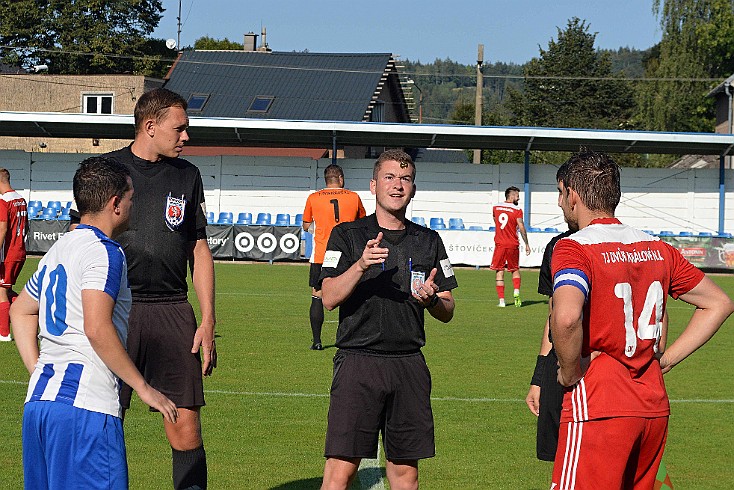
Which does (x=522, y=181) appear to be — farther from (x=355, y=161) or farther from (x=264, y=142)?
(x=264, y=142)

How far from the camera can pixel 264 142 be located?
36.6 m

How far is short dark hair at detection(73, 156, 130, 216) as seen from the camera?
169 inches

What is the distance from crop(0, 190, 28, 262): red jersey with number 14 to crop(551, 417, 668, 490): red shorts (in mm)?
10097

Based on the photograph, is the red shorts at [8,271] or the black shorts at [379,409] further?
the red shorts at [8,271]

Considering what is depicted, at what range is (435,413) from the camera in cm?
934

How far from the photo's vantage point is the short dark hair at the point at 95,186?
430 cm

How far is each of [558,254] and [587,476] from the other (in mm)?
924

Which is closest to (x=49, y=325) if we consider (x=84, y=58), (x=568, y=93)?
(x=84, y=58)

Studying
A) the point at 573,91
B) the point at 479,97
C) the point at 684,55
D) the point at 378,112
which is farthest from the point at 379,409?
the point at 573,91

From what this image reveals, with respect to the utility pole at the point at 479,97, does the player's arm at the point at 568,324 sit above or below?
below

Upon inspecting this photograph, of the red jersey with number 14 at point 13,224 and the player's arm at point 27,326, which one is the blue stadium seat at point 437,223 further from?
the player's arm at point 27,326

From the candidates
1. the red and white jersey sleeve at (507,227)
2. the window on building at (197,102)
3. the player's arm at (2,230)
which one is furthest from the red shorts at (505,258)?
the window on building at (197,102)

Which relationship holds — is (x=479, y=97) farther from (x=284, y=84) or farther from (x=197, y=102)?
(x=197, y=102)

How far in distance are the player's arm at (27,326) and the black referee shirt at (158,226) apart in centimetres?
123
